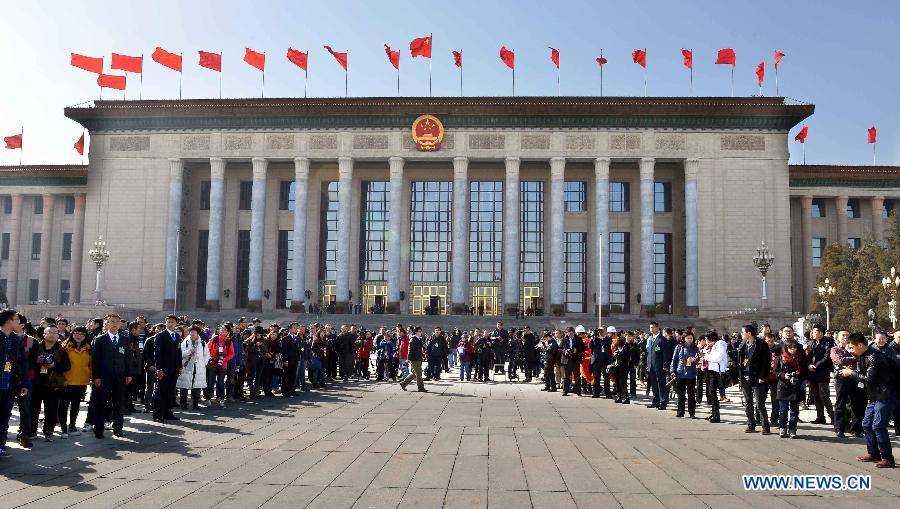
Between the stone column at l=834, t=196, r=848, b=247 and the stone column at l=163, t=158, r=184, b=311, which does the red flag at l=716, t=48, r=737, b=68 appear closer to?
the stone column at l=834, t=196, r=848, b=247

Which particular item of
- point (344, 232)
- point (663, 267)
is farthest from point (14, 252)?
point (663, 267)

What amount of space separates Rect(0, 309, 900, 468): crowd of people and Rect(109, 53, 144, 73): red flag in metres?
31.9

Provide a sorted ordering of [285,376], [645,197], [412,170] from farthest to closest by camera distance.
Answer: [412,170] < [645,197] < [285,376]

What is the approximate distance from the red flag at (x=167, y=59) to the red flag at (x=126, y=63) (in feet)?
4.55

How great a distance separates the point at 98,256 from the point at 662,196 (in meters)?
39.7

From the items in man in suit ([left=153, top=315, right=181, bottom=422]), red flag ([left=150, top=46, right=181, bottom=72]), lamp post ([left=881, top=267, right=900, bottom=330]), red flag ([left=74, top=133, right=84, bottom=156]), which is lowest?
→ man in suit ([left=153, top=315, right=181, bottom=422])

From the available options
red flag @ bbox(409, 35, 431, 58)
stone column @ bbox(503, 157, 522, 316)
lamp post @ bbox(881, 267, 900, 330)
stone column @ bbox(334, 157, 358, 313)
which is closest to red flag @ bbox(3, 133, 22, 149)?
stone column @ bbox(334, 157, 358, 313)

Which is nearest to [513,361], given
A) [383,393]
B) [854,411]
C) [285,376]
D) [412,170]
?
[383,393]

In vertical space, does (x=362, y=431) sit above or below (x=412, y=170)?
below

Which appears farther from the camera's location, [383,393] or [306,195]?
[306,195]

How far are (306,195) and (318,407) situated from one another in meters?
36.5

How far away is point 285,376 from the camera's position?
19.7m

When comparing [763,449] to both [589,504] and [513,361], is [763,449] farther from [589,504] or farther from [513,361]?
[513,361]

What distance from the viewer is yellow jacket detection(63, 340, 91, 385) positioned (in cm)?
1237
